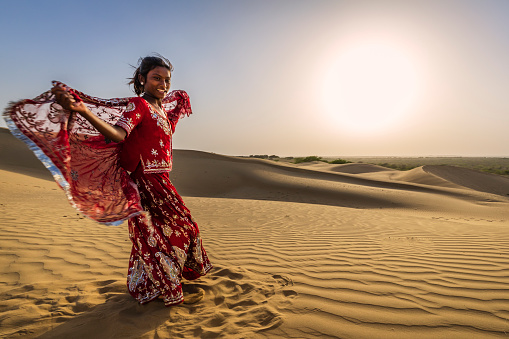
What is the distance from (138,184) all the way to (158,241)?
51cm

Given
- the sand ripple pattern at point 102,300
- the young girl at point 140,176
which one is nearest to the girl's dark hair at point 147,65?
the young girl at point 140,176

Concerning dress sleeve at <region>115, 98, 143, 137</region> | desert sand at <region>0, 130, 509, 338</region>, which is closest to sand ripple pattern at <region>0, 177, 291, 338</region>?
desert sand at <region>0, 130, 509, 338</region>

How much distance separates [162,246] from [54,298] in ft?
4.19

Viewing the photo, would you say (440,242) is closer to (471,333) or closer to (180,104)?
(471,333)

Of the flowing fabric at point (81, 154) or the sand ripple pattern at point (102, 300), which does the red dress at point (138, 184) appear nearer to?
the flowing fabric at point (81, 154)

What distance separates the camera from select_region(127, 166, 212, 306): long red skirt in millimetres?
2482

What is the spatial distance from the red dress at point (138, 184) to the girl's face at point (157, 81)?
0.70 feet

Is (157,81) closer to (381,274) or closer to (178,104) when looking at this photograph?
(178,104)

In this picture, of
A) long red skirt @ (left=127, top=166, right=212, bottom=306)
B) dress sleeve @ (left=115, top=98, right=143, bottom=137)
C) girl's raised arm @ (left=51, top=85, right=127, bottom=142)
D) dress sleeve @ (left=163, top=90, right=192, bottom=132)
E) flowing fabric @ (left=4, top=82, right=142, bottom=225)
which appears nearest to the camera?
girl's raised arm @ (left=51, top=85, right=127, bottom=142)

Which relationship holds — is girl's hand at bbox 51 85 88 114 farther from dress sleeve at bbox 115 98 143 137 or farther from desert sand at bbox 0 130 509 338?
desert sand at bbox 0 130 509 338

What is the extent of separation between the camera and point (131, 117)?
2262 mm

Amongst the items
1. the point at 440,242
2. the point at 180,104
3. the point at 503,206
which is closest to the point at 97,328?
the point at 180,104

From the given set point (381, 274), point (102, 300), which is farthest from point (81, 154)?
point (381, 274)

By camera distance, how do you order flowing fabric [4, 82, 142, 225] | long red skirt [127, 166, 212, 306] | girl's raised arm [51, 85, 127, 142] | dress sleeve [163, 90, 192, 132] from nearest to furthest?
1. girl's raised arm [51, 85, 127, 142]
2. flowing fabric [4, 82, 142, 225]
3. long red skirt [127, 166, 212, 306]
4. dress sleeve [163, 90, 192, 132]
